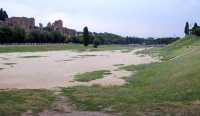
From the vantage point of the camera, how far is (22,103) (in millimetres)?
18016

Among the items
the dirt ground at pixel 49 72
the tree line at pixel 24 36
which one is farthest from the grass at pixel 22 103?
the tree line at pixel 24 36

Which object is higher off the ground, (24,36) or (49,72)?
(24,36)

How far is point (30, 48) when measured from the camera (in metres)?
126

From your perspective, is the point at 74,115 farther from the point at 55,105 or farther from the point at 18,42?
the point at 18,42

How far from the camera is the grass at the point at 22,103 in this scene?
53.4 ft

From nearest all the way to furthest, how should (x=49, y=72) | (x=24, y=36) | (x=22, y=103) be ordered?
1. (x=22, y=103)
2. (x=49, y=72)
3. (x=24, y=36)

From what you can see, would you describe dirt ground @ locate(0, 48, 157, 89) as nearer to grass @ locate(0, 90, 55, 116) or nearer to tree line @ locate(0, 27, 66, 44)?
grass @ locate(0, 90, 55, 116)

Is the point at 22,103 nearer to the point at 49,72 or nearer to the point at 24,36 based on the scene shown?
the point at 49,72

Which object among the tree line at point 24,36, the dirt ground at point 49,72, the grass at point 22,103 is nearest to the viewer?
the grass at point 22,103

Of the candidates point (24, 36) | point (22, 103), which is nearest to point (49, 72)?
point (22, 103)

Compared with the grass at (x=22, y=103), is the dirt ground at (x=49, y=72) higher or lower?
lower

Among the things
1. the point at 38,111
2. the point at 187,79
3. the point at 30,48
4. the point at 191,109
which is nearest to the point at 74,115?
the point at 38,111

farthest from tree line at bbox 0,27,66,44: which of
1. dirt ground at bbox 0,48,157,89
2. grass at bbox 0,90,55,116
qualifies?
grass at bbox 0,90,55,116

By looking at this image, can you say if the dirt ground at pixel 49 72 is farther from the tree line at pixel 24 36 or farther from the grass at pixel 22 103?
the tree line at pixel 24 36
